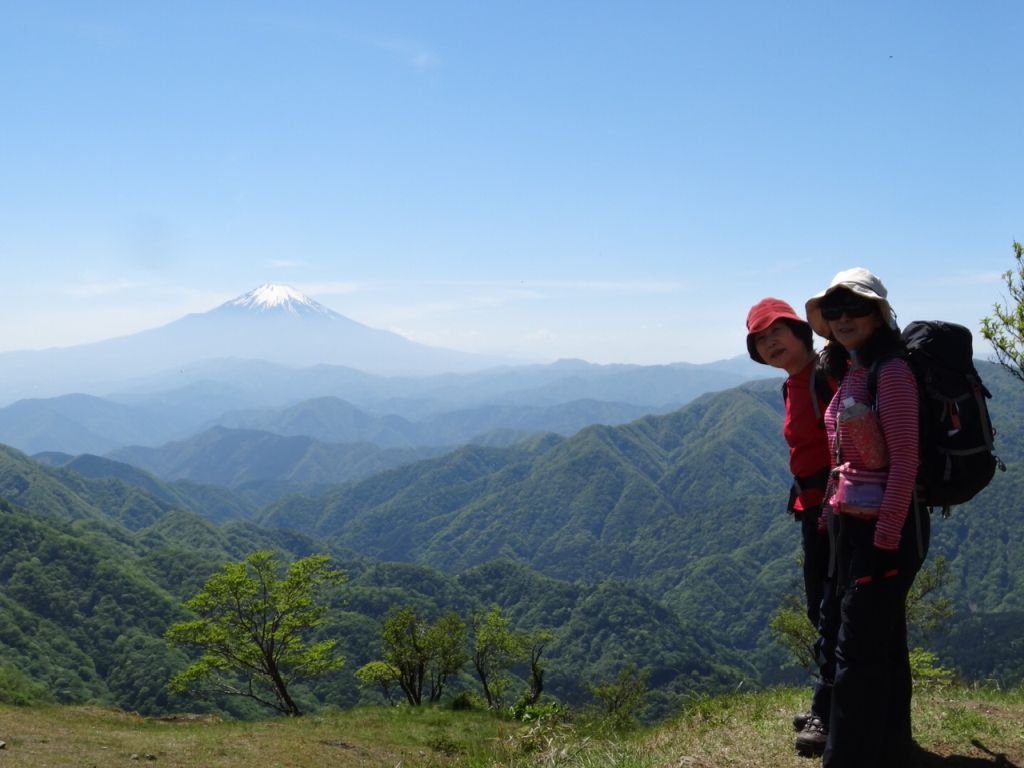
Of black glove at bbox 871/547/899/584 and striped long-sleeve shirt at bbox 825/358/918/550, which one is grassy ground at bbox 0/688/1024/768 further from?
striped long-sleeve shirt at bbox 825/358/918/550

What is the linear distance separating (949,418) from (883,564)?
932 millimetres

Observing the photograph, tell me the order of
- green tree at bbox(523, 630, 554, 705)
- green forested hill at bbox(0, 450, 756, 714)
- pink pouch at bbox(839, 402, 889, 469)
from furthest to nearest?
Result: green forested hill at bbox(0, 450, 756, 714)
green tree at bbox(523, 630, 554, 705)
pink pouch at bbox(839, 402, 889, 469)

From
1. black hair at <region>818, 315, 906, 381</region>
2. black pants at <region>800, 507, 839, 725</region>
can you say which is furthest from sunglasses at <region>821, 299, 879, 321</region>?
black pants at <region>800, 507, 839, 725</region>

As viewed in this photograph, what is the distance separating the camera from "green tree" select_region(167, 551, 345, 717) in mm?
24422

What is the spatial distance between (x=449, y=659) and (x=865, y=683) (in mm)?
29818

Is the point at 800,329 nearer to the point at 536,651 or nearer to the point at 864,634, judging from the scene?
the point at 864,634

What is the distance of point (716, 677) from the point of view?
447ft

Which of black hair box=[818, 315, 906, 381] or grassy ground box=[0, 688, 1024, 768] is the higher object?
black hair box=[818, 315, 906, 381]

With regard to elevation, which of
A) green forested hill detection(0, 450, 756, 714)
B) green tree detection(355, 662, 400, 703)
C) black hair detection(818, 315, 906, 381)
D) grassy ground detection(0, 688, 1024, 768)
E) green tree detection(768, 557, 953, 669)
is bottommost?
green forested hill detection(0, 450, 756, 714)

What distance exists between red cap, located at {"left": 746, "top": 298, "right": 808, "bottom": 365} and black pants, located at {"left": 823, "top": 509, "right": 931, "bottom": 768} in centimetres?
147

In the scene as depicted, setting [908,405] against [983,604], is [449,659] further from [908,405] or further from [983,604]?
[983,604]

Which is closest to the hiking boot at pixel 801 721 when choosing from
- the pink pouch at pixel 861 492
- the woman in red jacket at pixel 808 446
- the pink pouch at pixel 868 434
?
the woman in red jacket at pixel 808 446

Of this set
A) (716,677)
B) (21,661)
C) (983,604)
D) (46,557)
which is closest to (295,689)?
(21,661)

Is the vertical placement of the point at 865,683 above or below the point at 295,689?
above
